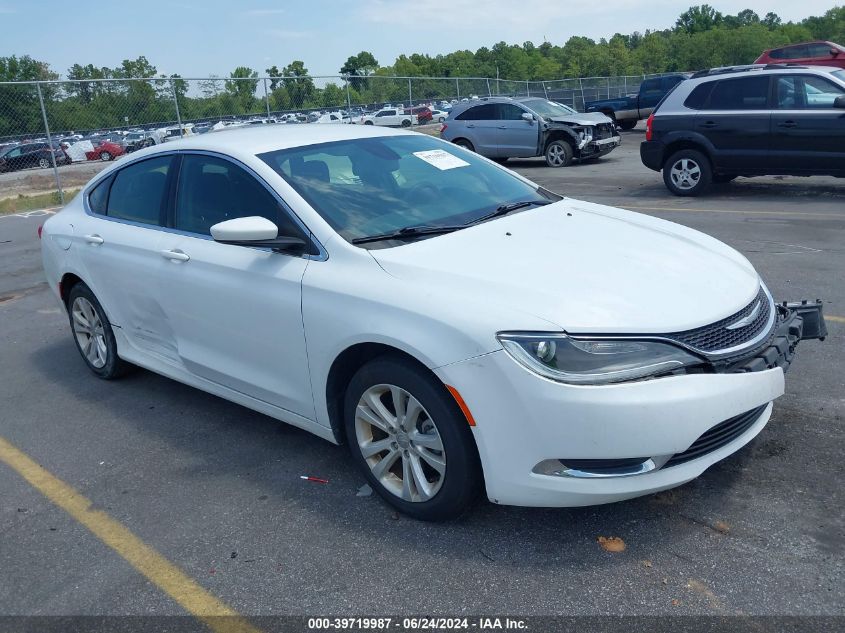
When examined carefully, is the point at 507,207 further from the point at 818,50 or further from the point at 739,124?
the point at 818,50

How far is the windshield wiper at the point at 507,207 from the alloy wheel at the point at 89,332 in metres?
2.85

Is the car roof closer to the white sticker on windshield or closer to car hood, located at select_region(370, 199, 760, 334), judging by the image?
the white sticker on windshield

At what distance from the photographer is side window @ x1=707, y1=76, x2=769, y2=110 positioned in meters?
10.8

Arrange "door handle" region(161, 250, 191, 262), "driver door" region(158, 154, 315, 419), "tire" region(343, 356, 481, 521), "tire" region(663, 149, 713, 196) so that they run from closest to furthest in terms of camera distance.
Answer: "tire" region(343, 356, 481, 521) < "driver door" region(158, 154, 315, 419) < "door handle" region(161, 250, 191, 262) < "tire" region(663, 149, 713, 196)

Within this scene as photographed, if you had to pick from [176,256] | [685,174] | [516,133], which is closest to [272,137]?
[176,256]

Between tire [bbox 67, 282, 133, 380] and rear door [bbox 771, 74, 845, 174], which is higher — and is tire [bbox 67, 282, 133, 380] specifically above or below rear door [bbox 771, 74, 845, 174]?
below

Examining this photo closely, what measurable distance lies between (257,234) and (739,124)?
9.22 meters

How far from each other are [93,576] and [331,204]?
1.98 metres

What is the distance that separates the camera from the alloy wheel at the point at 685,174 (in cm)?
1162

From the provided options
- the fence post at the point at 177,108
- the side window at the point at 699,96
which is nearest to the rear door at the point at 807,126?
the side window at the point at 699,96

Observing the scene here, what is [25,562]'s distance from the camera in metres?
3.39

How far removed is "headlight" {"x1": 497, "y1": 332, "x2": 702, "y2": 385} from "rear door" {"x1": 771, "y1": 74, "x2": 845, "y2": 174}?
8.85 meters

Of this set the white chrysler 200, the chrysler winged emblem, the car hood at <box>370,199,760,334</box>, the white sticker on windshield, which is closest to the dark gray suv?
the white chrysler 200

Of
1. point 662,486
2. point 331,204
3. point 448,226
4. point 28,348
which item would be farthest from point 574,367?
point 28,348
